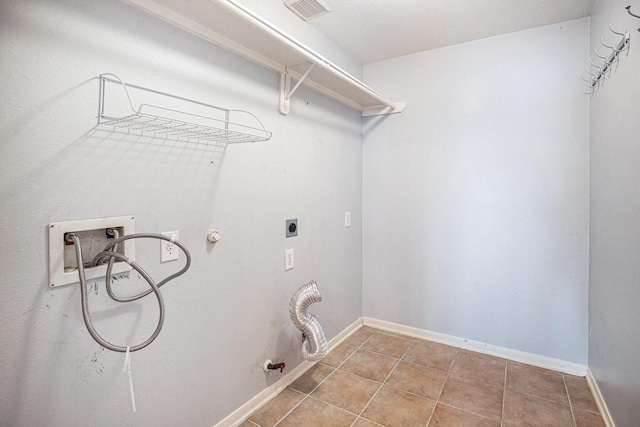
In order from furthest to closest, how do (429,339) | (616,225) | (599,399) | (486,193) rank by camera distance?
(429,339) → (486,193) → (599,399) → (616,225)

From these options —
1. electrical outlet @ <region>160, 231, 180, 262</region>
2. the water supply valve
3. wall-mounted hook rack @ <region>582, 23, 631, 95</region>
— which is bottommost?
the water supply valve

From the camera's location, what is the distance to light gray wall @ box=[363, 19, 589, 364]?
6.98ft

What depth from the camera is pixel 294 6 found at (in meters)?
1.87

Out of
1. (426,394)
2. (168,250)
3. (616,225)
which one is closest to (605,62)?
(616,225)

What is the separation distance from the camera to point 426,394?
192cm

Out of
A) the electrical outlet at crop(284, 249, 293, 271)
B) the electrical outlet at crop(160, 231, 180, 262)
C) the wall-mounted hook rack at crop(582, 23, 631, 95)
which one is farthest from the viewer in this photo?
the electrical outlet at crop(284, 249, 293, 271)

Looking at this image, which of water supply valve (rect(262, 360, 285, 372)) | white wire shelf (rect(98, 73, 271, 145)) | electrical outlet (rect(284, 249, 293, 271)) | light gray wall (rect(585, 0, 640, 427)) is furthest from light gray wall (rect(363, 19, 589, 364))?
white wire shelf (rect(98, 73, 271, 145))

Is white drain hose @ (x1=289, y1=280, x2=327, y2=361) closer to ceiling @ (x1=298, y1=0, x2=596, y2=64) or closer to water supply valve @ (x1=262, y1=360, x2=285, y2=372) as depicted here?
water supply valve @ (x1=262, y1=360, x2=285, y2=372)

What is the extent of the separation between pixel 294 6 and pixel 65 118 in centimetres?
146

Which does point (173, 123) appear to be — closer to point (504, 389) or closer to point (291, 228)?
point (291, 228)

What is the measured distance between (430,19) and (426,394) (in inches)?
97.6

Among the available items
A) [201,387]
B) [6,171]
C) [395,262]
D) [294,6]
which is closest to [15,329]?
[6,171]

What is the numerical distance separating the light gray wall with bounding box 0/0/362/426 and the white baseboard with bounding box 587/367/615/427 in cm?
178

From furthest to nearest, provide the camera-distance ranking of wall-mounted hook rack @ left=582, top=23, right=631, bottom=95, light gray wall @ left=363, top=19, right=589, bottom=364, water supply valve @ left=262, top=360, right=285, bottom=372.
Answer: light gray wall @ left=363, top=19, right=589, bottom=364, water supply valve @ left=262, top=360, right=285, bottom=372, wall-mounted hook rack @ left=582, top=23, right=631, bottom=95
